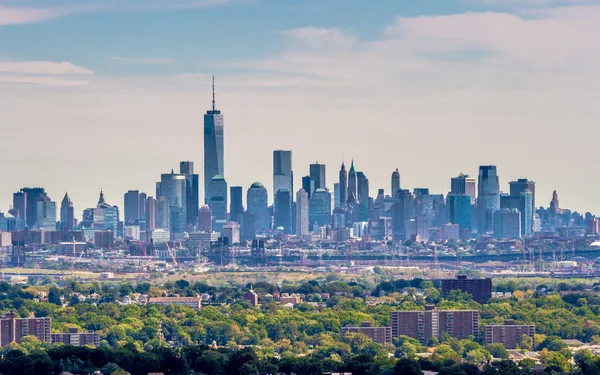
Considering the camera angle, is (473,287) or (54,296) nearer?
(473,287)

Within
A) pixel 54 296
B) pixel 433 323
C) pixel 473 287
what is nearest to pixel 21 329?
pixel 433 323

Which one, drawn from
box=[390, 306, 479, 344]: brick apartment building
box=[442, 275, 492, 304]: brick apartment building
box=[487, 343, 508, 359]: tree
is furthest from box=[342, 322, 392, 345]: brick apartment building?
box=[442, 275, 492, 304]: brick apartment building

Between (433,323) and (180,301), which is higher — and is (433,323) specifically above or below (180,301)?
below

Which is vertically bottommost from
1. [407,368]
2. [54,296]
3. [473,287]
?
[407,368]

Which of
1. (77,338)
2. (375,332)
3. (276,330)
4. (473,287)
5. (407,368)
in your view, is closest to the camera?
(407,368)

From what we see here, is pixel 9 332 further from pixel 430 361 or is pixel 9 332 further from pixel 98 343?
pixel 430 361

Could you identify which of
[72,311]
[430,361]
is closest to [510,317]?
[72,311]

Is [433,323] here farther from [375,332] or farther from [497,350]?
[497,350]
